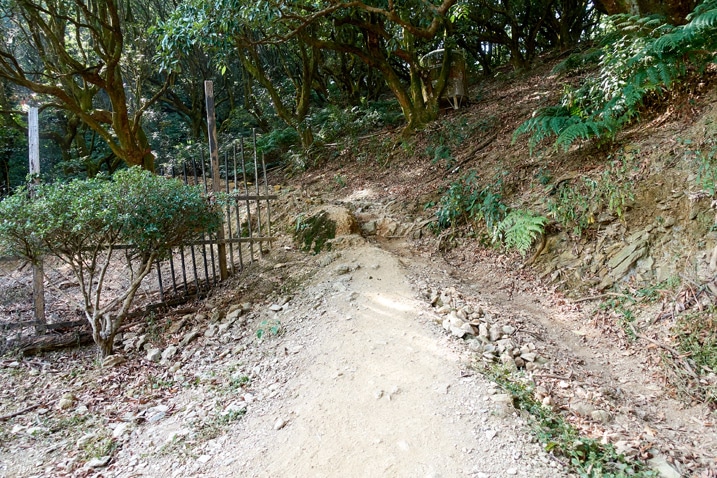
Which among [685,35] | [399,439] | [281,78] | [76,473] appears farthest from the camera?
[281,78]

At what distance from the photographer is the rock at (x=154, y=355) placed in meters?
4.52

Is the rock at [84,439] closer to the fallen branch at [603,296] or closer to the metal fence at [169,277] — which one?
the metal fence at [169,277]

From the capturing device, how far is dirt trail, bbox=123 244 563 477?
2619 mm

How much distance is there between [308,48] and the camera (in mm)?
11562

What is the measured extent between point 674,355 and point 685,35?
3072 mm

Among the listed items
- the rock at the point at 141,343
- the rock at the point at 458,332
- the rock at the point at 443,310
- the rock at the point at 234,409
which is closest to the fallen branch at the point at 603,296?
the rock at the point at 443,310

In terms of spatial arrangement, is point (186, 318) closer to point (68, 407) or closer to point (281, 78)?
point (68, 407)

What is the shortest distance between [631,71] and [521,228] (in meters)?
2.13

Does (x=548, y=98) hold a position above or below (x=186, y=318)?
above

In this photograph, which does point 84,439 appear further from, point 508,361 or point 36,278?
point 508,361

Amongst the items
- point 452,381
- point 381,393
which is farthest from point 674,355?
point 381,393

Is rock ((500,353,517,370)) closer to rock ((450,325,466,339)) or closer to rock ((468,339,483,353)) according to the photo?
rock ((468,339,483,353))

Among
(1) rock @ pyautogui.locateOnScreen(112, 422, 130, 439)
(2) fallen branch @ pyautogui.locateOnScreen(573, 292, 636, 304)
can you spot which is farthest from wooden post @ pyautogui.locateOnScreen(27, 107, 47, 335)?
(2) fallen branch @ pyautogui.locateOnScreen(573, 292, 636, 304)

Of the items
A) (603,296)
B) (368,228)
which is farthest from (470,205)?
(603,296)
